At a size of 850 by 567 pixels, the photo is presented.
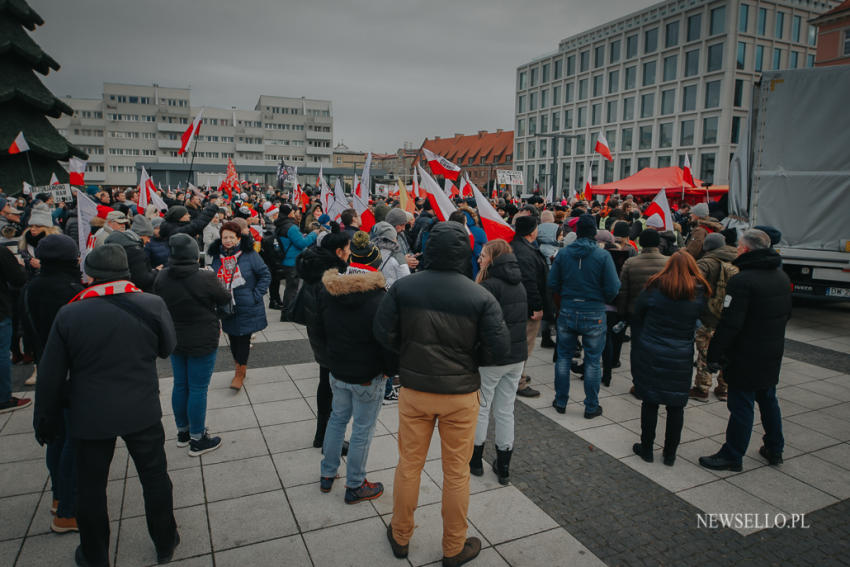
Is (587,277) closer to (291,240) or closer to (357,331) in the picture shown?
(357,331)

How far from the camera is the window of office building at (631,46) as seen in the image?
66562mm

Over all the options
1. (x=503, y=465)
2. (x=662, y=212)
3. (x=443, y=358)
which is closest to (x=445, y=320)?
(x=443, y=358)

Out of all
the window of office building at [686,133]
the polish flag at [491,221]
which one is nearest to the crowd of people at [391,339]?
the polish flag at [491,221]

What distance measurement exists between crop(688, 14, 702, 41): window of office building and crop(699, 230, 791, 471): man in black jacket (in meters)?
67.3

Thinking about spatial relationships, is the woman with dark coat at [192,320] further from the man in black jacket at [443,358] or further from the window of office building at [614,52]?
the window of office building at [614,52]

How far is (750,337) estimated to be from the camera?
14.6 feet

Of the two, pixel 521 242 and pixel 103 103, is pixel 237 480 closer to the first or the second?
pixel 521 242

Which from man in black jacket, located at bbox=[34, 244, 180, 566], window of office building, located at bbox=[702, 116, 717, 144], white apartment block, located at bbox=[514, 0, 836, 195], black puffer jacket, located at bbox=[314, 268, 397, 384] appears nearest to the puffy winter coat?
black puffer jacket, located at bbox=[314, 268, 397, 384]

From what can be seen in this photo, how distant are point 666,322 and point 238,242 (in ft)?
15.3

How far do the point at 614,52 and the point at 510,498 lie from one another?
255ft

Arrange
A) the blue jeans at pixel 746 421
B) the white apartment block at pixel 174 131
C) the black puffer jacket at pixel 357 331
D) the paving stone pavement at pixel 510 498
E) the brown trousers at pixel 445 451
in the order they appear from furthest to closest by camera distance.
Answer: the white apartment block at pixel 174 131, the blue jeans at pixel 746 421, the black puffer jacket at pixel 357 331, the paving stone pavement at pixel 510 498, the brown trousers at pixel 445 451

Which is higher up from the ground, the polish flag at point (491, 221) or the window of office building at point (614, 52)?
the window of office building at point (614, 52)

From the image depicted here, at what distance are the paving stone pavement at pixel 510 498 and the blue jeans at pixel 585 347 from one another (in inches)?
10.3

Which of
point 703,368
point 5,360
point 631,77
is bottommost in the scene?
point 703,368
